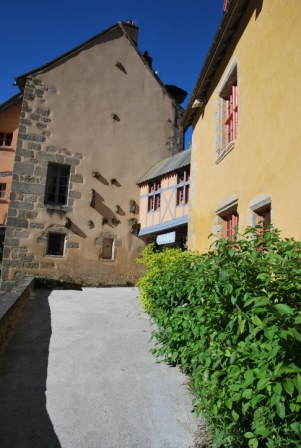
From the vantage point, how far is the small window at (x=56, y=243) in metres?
11.1

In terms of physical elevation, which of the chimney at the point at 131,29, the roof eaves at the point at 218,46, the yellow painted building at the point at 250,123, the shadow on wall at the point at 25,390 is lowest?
the shadow on wall at the point at 25,390

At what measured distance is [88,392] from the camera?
3.17 meters

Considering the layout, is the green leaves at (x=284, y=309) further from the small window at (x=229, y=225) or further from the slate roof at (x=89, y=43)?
the slate roof at (x=89, y=43)

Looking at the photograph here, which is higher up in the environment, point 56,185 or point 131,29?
point 131,29

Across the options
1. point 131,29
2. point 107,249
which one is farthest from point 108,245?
point 131,29

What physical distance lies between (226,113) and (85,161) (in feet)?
22.8

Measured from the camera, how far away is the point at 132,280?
12.0 metres

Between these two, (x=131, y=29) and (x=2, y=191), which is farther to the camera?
(x=2, y=191)

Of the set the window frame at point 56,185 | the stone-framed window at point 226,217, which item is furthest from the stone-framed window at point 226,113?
the window frame at point 56,185

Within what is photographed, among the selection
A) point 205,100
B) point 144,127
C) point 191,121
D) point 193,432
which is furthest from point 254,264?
point 144,127

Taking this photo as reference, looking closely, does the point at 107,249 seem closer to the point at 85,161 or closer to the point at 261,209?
the point at 85,161

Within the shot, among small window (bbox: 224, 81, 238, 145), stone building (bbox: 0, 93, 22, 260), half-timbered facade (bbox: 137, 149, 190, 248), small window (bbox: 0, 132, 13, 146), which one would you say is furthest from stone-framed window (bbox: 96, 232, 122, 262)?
small window (bbox: 0, 132, 13, 146)

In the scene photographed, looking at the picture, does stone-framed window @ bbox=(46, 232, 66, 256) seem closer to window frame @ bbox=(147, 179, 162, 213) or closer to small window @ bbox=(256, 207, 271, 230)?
window frame @ bbox=(147, 179, 162, 213)

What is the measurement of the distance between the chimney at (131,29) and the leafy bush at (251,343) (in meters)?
13.7
